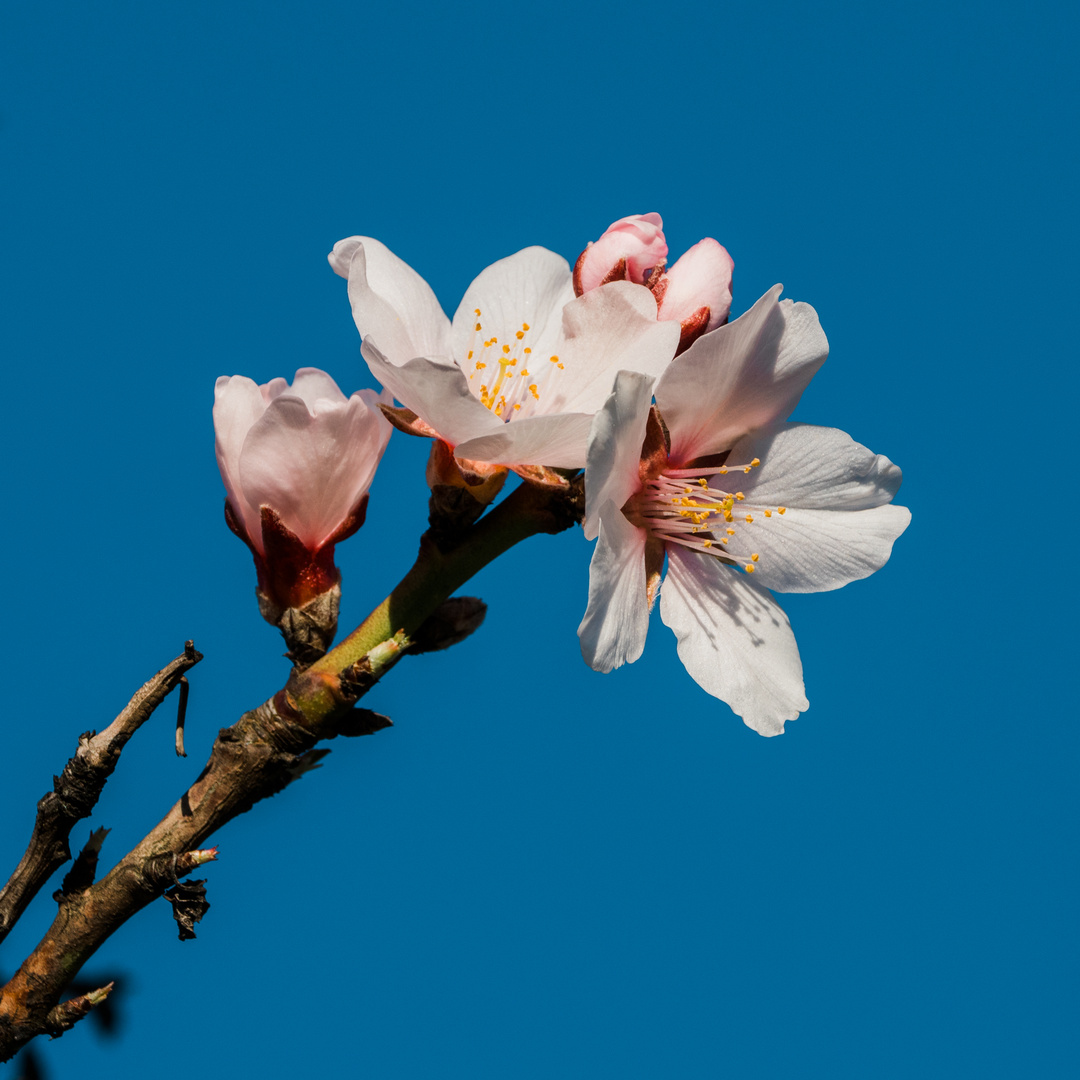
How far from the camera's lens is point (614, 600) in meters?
0.83

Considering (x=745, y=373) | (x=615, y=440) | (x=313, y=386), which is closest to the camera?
(x=615, y=440)

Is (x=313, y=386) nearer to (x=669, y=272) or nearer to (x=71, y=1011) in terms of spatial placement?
(x=669, y=272)

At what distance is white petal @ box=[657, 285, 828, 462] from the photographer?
858 mm

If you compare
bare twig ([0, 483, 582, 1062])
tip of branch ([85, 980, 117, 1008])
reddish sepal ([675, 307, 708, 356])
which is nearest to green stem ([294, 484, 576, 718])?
bare twig ([0, 483, 582, 1062])

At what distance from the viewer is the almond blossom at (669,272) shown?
0.93 m

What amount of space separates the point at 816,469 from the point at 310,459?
482mm

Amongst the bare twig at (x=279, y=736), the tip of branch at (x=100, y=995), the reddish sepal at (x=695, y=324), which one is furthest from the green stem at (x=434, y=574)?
the tip of branch at (x=100, y=995)

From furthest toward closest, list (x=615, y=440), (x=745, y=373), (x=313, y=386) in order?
(x=313, y=386), (x=745, y=373), (x=615, y=440)

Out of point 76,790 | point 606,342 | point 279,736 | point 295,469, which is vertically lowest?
point 76,790

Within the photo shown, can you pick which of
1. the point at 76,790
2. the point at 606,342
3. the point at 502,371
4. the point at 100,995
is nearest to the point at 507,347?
the point at 502,371

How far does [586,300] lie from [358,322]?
202 millimetres

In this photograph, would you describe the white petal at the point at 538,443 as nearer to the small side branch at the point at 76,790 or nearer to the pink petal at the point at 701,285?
the pink petal at the point at 701,285

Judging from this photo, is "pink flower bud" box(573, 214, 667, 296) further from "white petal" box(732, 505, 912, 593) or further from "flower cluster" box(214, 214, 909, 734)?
"white petal" box(732, 505, 912, 593)

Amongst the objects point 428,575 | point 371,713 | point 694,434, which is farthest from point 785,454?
point 371,713
